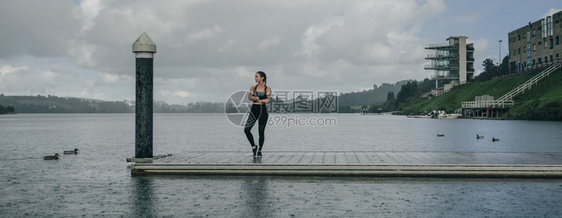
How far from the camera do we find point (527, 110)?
82.0m

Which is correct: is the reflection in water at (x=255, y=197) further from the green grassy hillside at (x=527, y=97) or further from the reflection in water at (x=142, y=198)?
the green grassy hillside at (x=527, y=97)

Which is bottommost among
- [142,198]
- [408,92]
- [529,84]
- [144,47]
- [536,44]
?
[142,198]

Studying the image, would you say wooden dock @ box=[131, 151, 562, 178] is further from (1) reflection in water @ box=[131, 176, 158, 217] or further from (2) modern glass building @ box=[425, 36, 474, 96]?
(2) modern glass building @ box=[425, 36, 474, 96]

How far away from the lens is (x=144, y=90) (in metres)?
14.6

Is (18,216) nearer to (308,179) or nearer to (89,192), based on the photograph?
(89,192)

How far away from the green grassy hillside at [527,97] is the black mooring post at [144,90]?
75.4m

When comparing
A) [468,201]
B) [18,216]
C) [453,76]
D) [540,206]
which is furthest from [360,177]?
[453,76]

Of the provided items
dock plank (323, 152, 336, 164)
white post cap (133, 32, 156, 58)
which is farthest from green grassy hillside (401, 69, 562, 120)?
white post cap (133, 32, 156, 58)

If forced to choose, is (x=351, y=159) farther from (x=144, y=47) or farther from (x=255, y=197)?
(x=144, y=47)

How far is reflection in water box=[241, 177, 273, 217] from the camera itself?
909 cm

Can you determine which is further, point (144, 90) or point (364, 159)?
point (364, 159)

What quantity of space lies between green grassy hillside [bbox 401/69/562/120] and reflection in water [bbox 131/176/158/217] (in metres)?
76.8

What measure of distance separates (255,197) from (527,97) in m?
87.4

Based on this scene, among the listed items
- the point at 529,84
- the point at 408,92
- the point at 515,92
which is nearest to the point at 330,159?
the point at 529,84
